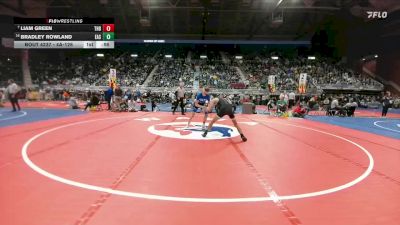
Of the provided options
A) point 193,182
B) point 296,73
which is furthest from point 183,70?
point 193,182

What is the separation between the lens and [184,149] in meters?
7.13

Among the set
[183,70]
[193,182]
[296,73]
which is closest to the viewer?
[193,182]

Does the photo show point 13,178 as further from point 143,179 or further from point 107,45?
point 107,45

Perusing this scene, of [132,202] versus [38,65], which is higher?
[38,65]

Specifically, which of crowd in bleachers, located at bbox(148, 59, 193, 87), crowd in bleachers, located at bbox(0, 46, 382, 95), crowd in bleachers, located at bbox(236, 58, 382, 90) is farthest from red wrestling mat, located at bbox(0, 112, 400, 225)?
crowd in bleachers, located at bbox(236, 58, 382, 90)

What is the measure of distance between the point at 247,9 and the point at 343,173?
26608 mm

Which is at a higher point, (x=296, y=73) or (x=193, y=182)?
(x=296, y=73)

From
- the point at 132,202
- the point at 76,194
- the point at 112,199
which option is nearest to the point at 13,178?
the point at 76,194

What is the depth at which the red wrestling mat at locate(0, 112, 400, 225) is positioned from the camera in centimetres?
345

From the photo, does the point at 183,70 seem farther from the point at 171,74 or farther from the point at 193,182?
the point at 193,182

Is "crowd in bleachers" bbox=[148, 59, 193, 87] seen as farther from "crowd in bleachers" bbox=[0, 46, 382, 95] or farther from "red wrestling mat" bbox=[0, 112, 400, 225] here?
"red wrestling mat" bbox=[0, 112, 400, 225]
